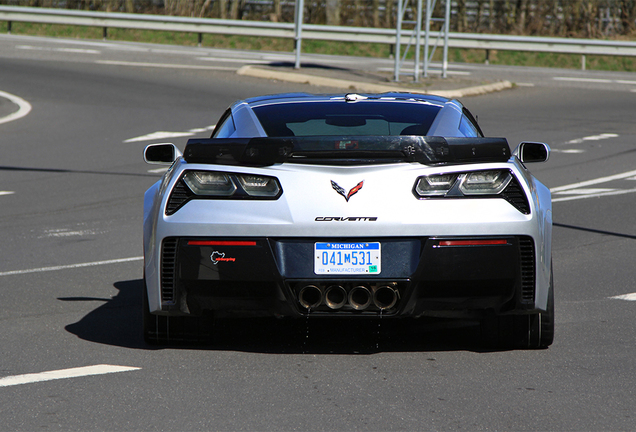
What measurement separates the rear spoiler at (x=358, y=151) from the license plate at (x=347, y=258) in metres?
0.43

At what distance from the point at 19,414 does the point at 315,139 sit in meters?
1.93

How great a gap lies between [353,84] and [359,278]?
1688cm

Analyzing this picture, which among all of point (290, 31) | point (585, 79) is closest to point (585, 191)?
point (585, 79)

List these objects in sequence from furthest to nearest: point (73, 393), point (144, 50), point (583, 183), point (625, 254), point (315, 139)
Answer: point (144, 50) < point (583, 183) < point (625, 254) < point (315, 139) < point (73, 393)

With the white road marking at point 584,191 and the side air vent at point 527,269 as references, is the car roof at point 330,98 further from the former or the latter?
the white road marking at point 584,191

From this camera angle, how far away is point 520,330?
5309 mm

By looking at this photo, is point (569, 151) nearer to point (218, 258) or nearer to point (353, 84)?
point (353, 84)

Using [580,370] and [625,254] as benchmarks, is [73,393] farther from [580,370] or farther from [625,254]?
[625,254]

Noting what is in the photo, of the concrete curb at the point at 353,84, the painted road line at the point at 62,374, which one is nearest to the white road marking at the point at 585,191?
the painted road line at the point at 62,374

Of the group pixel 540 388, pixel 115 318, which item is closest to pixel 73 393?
pixel 115 318

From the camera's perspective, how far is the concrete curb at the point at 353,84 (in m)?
20.8

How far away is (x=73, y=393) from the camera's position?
4562 mm

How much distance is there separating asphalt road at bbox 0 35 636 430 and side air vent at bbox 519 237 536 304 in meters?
0.38

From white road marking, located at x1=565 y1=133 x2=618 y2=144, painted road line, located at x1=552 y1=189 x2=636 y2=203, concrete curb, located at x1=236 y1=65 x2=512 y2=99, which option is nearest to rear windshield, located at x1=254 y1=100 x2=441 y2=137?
painted road line, located at x1=552 y1=189 x2=636 y2=203
